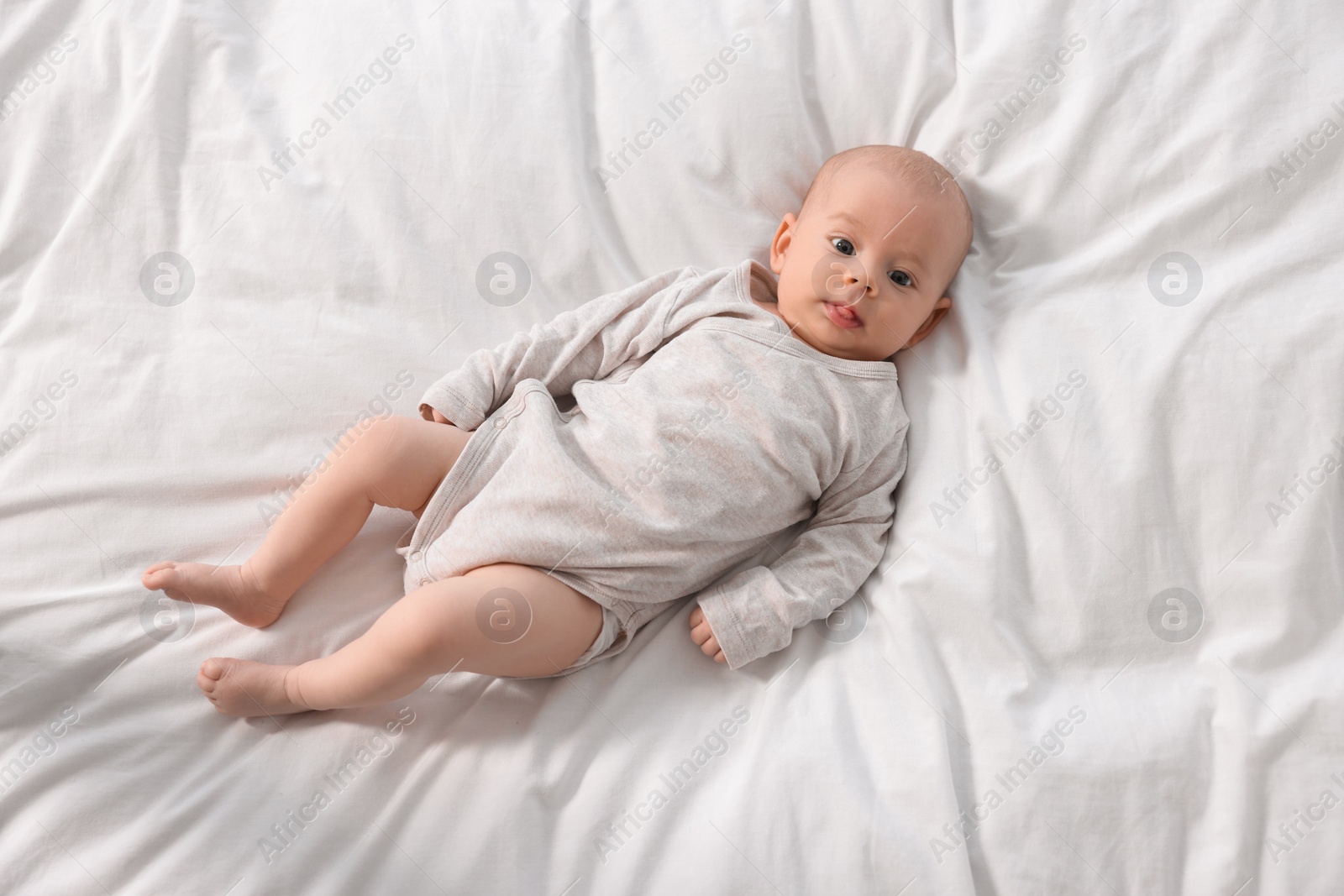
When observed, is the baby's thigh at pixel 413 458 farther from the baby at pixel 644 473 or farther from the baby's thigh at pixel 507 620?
the baby's thigh at pixel 507 620

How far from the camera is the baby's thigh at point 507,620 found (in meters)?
1.13

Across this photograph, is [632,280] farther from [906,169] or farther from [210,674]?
[210,674]

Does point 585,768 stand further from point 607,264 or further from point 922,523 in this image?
point 607,264

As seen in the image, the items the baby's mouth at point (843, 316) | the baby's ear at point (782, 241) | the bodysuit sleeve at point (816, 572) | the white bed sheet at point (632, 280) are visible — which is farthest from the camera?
the baby's ear at point (782, 241)

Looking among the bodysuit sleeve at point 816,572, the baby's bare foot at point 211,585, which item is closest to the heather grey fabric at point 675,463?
the bodysuit sleeve at point 816,572

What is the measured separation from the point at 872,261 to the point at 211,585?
103cm

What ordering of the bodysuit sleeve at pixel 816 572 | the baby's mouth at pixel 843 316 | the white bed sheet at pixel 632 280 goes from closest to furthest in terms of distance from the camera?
the white bed sheet at pixel 632 280, the bodysuit sleeve at pixel 816 572, the baby's mouth at pixel 843 316

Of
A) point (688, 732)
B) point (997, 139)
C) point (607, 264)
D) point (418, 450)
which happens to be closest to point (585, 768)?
point (688, 732)

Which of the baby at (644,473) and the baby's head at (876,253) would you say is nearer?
the baby at (644,473)

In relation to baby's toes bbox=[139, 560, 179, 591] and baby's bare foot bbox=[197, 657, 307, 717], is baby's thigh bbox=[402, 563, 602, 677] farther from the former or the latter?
baby's toes bbox=[139, 560, 179, 591]

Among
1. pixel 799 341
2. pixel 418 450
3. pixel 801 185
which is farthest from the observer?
pixel 801 185

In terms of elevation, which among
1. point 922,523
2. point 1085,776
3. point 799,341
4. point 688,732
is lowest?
point 1085,776

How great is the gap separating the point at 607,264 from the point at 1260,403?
37.8 inches

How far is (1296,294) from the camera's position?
3.93 ft
